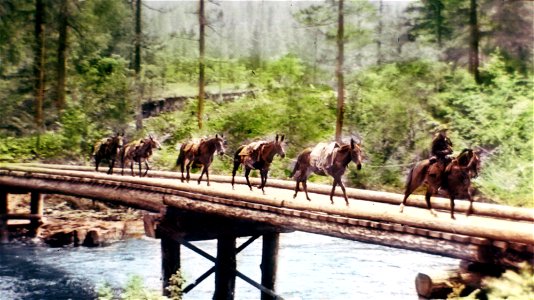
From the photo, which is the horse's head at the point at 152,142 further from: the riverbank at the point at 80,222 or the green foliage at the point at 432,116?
the green foliage at the point at 432,116

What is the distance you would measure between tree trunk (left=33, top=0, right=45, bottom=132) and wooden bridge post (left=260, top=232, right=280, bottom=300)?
2131cm

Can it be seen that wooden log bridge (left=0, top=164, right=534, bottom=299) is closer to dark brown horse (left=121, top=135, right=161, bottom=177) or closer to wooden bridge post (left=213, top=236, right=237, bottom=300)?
wooden bridge post (left=213, top=236, right=237, bottom=300)

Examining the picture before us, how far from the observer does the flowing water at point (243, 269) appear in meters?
15.5

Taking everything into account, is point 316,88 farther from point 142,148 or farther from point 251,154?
point 251,154

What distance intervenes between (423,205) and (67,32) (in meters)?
28.8

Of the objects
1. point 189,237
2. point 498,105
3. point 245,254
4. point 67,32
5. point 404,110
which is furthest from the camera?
point 67,32

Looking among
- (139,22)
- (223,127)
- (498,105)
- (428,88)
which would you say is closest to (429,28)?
(428,88)

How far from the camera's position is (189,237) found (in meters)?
13.1

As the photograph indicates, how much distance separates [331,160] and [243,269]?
808 cm

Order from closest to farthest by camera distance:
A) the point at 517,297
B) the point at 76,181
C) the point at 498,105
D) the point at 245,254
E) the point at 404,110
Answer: the point at 517,297 → the point at 76,181 → the point at 245,254 → the point at 498,105 → the point at 404,110

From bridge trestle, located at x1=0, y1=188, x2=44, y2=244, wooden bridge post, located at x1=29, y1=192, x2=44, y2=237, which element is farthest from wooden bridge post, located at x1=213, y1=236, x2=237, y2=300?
wooden bridge post, located at x1=29, y1=192, x2=44, y2=237

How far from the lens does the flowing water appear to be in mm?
15453

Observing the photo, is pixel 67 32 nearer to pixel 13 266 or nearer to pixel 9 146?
pixel 9 146

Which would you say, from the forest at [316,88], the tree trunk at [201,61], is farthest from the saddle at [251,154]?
the tree trunk at [201,61]
